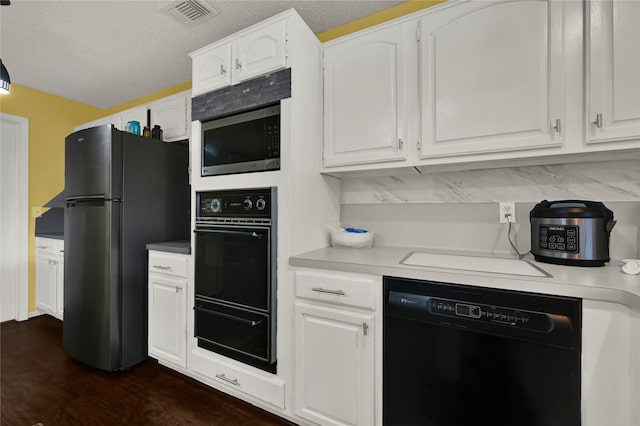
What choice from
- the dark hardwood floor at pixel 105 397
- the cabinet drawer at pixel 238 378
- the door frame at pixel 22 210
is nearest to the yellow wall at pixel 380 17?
the cabinet drawer at pixel 238 378

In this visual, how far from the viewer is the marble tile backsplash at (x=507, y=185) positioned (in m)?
1.34

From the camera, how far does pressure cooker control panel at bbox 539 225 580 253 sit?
1154mm

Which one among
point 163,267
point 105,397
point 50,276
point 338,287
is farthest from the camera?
point 50,276

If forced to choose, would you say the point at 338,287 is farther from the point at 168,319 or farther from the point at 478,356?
the point at 168,319

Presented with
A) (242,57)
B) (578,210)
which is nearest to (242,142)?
(242,57)

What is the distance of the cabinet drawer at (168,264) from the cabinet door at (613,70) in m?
2.26

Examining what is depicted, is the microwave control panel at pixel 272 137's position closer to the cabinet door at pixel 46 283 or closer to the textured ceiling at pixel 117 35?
the textured ceiling at pixel 117 35

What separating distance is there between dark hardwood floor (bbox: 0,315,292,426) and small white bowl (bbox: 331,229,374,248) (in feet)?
3.40

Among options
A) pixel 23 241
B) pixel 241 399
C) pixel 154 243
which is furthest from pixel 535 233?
pixel 23 241

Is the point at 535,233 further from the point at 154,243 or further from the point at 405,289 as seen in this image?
the point at 154,243

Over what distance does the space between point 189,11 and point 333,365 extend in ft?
7.62

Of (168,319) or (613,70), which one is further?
(168,319)

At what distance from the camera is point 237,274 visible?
161cm

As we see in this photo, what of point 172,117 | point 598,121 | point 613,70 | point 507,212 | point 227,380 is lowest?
point 227,380
